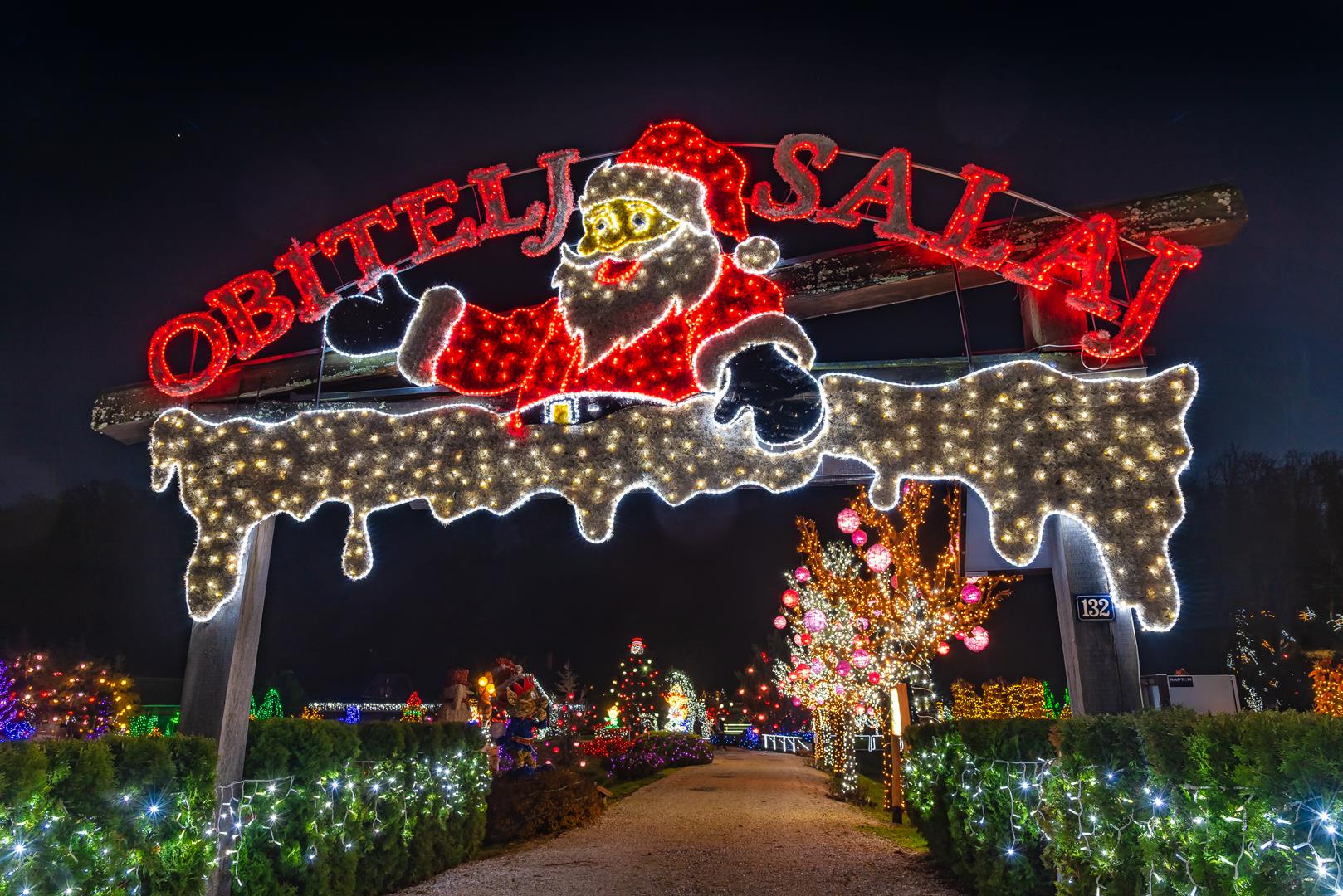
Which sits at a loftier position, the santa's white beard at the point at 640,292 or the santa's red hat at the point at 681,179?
the santa's red hat at the point at 681,179

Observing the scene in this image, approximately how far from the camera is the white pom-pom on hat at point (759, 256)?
241 inches

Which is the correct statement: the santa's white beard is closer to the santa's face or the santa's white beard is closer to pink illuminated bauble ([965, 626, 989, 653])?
the santa's face

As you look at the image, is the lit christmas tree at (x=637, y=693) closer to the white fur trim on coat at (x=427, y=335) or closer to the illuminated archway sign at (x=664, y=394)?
the illuminated archway sign at (x=664, y=394)

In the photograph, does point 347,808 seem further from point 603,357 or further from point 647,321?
point 647,321

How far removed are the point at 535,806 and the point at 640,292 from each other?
7.48m

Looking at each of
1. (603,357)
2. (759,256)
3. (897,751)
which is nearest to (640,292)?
(603,357)

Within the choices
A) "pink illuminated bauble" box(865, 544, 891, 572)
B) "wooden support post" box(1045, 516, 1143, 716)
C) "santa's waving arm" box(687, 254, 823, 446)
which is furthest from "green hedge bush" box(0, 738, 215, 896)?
"pink illuminated bauble" box(865, 544, 891, 572)

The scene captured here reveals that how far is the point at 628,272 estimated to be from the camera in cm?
649

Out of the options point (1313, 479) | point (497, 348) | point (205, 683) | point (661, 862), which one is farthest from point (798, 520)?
point (1313, 479)

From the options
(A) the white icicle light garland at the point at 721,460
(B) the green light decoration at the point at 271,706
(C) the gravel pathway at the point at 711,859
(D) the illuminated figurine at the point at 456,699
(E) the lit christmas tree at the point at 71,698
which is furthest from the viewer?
(B) the green light decoration at the point at 271,706

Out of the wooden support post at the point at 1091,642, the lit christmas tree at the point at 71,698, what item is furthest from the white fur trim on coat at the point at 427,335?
the lit christmas tree at the point at 71,698

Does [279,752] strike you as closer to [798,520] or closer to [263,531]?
[263,531]

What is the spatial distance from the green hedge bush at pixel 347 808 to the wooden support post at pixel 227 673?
0.19 m

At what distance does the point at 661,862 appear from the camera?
27.0 feet
